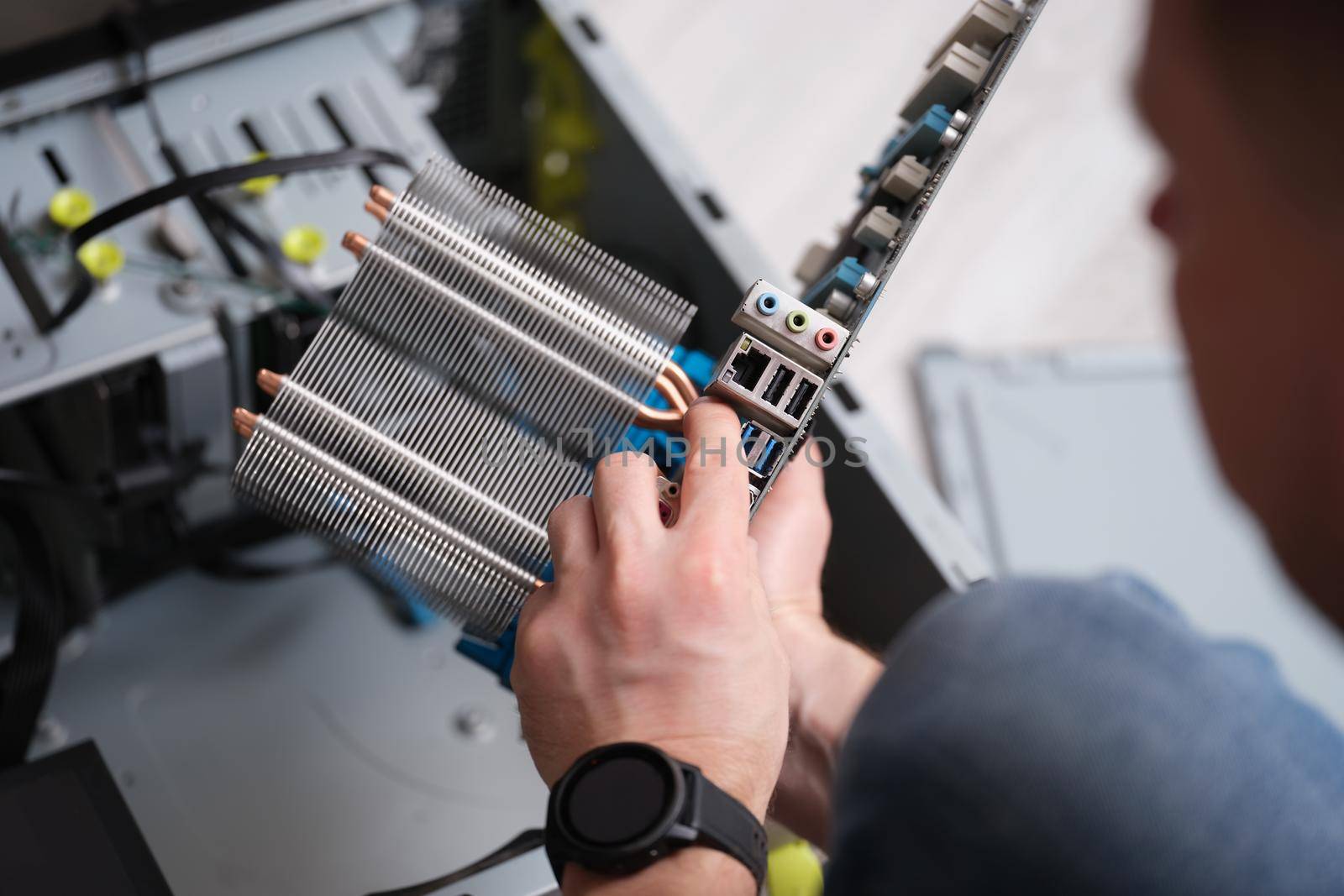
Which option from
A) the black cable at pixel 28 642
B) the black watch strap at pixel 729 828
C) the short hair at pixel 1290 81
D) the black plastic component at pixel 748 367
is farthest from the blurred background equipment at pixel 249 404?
the short hair at pixel 1290 81

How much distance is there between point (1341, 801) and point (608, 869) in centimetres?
39

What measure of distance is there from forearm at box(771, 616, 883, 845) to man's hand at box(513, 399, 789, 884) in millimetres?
205

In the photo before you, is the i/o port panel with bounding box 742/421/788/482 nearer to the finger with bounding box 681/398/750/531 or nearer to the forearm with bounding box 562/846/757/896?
the finger with bounding box 681/398/750/531

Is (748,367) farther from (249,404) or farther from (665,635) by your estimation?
(249,404)

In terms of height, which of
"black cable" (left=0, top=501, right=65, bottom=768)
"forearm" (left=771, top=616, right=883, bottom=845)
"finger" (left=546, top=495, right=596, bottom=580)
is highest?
"finger" (left=546, top=495, right=596, bottom=580)

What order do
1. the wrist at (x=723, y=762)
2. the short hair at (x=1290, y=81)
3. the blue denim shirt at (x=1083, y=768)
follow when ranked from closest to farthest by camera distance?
the short hair at (x=1290, y=81)
the blue denim shirt at (x=1083, y=768)
the wrist at (x=723, y=762)

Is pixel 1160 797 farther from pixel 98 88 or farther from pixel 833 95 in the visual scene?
pixel 833 95

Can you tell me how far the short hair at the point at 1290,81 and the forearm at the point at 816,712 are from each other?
0.56 m

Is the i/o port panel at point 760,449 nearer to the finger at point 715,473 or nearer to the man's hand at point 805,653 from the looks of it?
the finger at point 715,473

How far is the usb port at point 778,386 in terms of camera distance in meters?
0.80

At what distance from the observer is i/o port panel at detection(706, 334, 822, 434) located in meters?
0.80

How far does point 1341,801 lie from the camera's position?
62cm

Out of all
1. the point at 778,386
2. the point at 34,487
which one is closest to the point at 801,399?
the point at 778,386

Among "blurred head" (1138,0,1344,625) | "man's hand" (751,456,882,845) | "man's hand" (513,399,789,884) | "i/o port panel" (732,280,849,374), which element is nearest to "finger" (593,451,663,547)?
"man's hand" (513,399,789,884)
